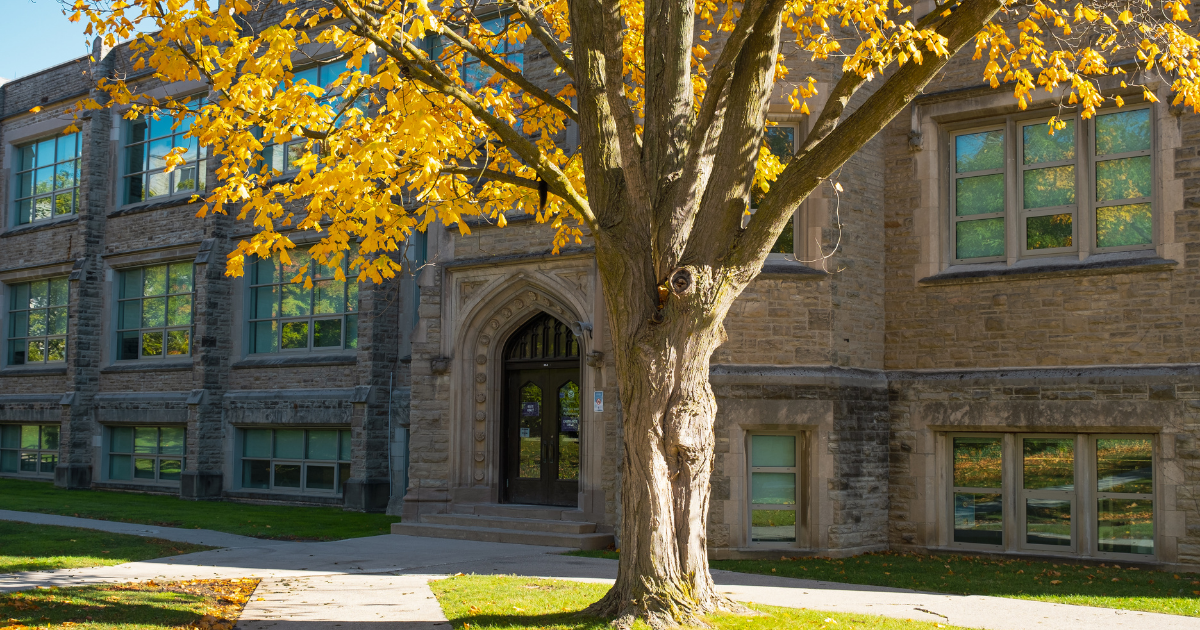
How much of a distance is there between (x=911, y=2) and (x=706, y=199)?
732cm

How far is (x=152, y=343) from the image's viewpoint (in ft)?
74.1

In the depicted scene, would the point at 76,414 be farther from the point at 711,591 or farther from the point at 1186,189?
the point at 1186,189

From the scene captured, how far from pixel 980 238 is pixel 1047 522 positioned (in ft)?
11.3

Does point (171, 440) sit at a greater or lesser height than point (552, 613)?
greater

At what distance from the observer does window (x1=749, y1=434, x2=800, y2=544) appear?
12352mm

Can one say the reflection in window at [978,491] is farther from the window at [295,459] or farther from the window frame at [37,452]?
the window frame at [37,452]

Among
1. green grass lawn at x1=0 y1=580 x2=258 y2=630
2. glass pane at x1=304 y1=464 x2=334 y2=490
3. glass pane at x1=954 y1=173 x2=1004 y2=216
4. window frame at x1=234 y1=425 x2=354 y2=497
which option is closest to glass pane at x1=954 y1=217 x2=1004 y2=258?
glass pane at x1=954 y1=173 x2=1004 y2=216

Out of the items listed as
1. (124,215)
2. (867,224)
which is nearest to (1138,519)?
(867,224)

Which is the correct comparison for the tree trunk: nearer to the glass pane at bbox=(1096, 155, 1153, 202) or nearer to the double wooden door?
the glass pane at bbox=(1096, 155, 1153, 202)

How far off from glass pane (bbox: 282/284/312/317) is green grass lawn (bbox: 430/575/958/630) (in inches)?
463

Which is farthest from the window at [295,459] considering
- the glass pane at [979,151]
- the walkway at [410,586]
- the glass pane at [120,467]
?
the glass pane at [979,151]

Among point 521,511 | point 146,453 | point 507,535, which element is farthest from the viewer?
point 146,453

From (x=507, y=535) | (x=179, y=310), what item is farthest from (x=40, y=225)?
(x=507, y=535)

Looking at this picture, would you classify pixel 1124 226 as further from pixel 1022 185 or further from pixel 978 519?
pixel 978 519
